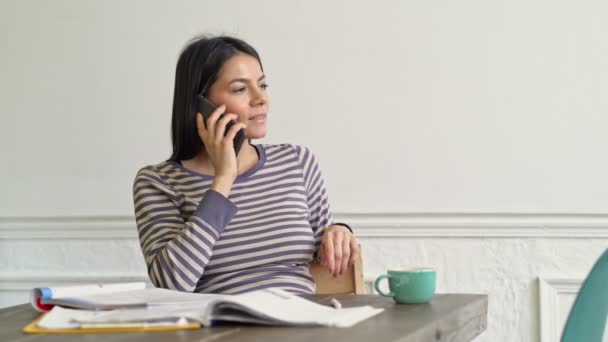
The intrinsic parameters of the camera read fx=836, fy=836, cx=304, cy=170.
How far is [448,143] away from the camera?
7.90 feet

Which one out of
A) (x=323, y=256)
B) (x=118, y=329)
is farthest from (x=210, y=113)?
(x=118, y=329)

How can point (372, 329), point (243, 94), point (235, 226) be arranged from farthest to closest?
point (243, 94)
point (235, 226)
point (372, 329)

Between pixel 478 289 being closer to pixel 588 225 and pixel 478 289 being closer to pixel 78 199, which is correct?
pixel 588 225

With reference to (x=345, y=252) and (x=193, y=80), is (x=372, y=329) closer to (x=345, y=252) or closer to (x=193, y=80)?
(x=345, y=252)

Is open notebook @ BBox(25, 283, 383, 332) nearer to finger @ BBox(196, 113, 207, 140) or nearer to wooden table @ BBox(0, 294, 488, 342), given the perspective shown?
wooden table @ BBox(0, 294, 488, 342)

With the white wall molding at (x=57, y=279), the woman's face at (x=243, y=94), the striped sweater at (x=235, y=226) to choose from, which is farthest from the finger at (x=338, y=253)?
the white wall molding at (x=57, y=279)

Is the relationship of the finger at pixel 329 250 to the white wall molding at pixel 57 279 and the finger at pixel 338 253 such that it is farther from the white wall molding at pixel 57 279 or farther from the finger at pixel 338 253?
the white wall molding at pixel 57 279

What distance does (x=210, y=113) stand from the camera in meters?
1.79

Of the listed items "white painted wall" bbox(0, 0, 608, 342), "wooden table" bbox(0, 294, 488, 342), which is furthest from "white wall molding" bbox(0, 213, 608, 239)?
"wooden table" bbox(0, 294, 488, 342)

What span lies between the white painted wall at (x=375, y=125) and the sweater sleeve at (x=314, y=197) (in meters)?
0.61

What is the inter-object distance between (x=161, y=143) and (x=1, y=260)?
0.67 metres

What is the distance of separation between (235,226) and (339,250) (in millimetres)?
247

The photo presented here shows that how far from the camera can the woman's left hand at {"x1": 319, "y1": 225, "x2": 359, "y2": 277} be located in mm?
1584

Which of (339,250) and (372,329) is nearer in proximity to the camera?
(372,329)
